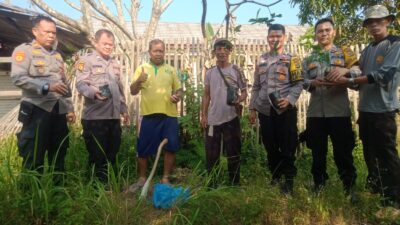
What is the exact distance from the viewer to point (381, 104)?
10.1ft

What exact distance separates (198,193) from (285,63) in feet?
4.97

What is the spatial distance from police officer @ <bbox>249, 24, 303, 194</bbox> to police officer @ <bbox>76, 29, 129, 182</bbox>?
1.54 meters

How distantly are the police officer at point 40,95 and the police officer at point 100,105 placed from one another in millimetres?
241

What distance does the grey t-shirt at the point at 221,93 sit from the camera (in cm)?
378

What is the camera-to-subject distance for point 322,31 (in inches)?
130

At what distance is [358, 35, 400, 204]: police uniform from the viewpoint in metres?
3.00

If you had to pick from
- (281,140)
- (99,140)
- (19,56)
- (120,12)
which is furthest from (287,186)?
(120,12)

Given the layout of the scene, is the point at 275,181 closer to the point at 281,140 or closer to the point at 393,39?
the point at 281,140

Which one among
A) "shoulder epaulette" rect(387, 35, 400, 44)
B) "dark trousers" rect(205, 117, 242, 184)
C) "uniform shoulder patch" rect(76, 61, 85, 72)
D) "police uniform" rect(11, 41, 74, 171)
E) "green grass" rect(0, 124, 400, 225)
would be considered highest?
"shoulder epaulette" rect(387, 35, 400, 44)

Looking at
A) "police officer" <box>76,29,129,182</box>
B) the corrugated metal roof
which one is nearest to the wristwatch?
"police officer" <box>76,29,129,182</box>

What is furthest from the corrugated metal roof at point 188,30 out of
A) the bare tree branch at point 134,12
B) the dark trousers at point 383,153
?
the dark trousers at point 383,153

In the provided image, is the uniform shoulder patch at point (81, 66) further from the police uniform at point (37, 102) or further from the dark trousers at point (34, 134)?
the dark trousers at point (34, 134)

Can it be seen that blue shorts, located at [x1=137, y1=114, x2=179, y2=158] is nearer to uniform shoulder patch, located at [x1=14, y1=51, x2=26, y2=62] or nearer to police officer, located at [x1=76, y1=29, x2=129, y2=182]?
police officer, located at [x1=76, y1=29, x2=129, y2=182]

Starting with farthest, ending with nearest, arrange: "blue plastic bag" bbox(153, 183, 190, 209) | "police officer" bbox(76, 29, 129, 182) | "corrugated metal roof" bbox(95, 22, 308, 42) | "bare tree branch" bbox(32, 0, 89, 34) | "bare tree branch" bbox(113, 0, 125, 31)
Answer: "corrugated metal roof" bbox(95, 22, 308, 42) → "bare tree branch" bbox(113, 0, 125, 31) → "bare tree branch" bbox(32, 0, 89, 34) → "police officer" bbox(76, 29, 129, 182) → "blue plastic bag" bbox(153, 183, 190, 209)
